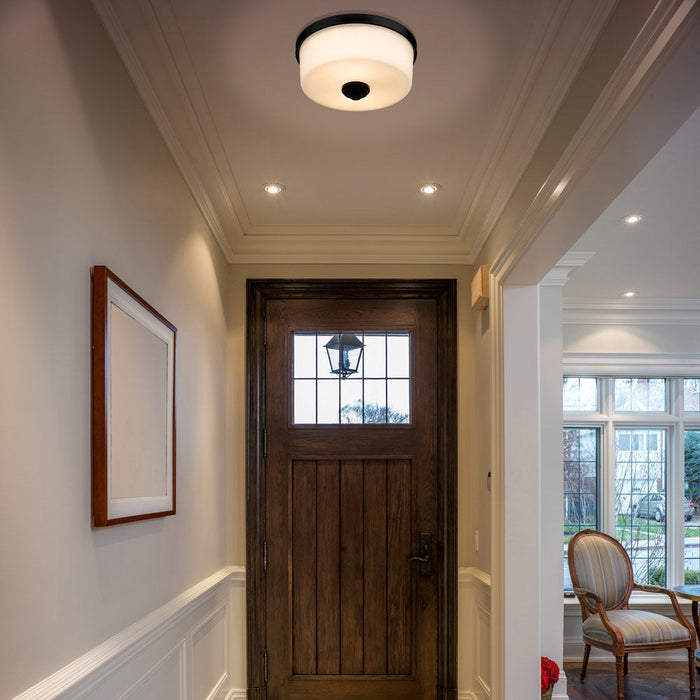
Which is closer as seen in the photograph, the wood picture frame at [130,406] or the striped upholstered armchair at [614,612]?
the wood picture frame at [130,406]

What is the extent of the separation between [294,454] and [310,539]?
1.52 feet

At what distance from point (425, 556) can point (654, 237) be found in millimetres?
2175

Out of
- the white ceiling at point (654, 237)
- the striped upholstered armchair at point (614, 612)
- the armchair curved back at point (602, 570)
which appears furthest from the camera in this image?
the armchair curved back at point (602, 570)

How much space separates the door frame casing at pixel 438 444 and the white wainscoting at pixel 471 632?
0.12ft

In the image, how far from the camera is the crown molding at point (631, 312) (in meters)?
5.87

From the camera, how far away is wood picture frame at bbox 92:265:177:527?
189 centimetres

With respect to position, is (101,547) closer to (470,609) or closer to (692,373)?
(470,609)

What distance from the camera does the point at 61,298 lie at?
169cm

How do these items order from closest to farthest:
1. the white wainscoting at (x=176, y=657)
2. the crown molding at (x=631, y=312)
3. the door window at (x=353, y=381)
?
the white wainscoting at (x=176, y=657), the door window at (x=353, y=381), the crown molding at (x=631, y=312)

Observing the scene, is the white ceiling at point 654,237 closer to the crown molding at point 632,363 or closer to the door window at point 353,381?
the crown molding at point 632,363

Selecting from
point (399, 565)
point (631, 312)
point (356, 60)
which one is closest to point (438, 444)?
point (399, 565)

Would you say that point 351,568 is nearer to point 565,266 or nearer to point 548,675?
point 548,675

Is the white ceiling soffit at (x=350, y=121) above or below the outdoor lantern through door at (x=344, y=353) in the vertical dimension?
above

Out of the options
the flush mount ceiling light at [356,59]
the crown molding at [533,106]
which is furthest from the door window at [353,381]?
the flush mount ceiling light at [356,59]
